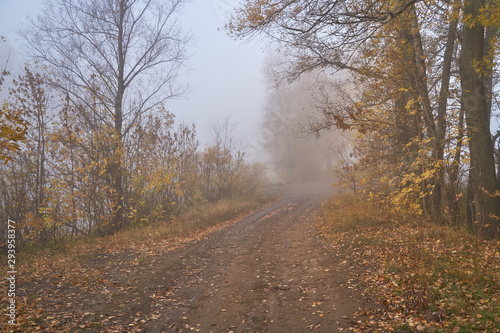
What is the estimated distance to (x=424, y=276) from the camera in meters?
5.30

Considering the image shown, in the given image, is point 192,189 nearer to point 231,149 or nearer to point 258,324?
point 231,149

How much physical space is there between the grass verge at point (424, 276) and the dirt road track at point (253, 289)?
48 centimetres

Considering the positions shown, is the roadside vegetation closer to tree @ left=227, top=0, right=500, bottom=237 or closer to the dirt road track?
the dirt road track

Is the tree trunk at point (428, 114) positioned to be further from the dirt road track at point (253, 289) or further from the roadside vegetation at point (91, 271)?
the roadside vegetation at point (91, 271)

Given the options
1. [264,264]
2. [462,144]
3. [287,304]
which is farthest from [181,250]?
[462,144]

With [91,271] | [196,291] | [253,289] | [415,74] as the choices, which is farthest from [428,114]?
[91,271]

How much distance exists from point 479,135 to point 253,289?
20.0 ft

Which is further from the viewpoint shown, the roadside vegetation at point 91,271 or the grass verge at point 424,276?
the roadside vegetation at point 91,271

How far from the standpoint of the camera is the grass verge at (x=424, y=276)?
165 inches

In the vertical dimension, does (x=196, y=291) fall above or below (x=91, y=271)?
below

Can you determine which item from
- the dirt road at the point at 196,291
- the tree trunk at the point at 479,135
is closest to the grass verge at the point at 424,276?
the dirt road at the point at 196,291

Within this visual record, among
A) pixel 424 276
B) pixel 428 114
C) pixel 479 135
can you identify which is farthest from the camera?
pixel 428 114

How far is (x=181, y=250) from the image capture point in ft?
31.8

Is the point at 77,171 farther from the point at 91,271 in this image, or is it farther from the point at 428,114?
the point at 428,114
